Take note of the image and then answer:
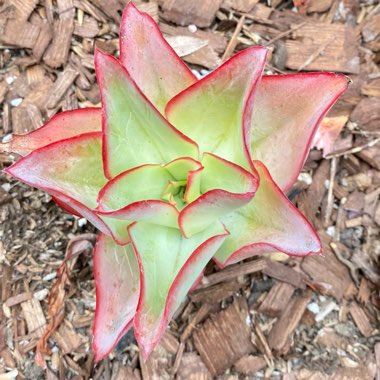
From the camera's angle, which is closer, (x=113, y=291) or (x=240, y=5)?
(x=113, y=291)

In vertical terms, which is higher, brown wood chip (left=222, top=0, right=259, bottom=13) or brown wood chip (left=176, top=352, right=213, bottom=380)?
brown wood chip (left=222, top=0, right=259, bottom=13)

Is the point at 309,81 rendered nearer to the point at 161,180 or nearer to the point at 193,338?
the point at 161,180

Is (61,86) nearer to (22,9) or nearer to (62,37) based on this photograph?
(62,37)

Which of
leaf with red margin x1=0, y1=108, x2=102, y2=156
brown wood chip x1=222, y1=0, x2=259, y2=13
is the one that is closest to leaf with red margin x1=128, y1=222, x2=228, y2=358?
leaf with red margin x1=0, y1=108, x2=102, y2=156

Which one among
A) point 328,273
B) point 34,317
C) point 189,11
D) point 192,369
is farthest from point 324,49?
point 34,317

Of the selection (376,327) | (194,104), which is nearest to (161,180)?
(194,104)

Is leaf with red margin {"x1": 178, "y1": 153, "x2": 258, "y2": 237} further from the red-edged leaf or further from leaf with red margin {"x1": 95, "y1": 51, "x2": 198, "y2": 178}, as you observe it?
the red-edged leaf
